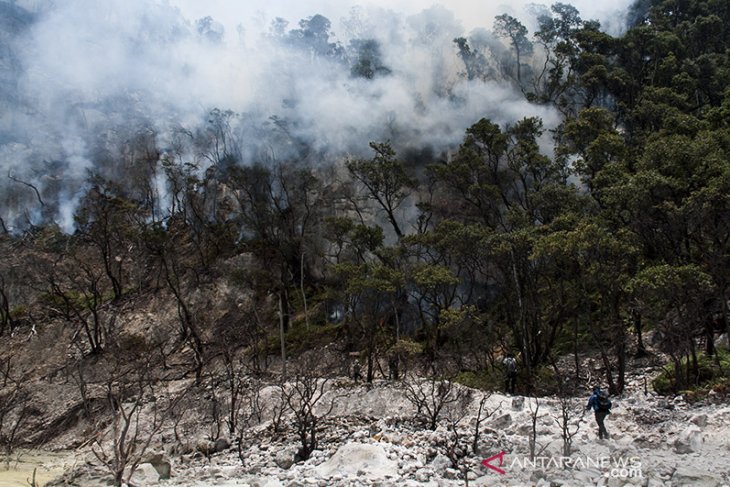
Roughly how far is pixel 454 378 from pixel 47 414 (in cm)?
1980

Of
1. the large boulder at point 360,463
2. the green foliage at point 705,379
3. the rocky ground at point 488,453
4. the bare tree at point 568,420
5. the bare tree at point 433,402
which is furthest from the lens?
the bare tree at point 433,402

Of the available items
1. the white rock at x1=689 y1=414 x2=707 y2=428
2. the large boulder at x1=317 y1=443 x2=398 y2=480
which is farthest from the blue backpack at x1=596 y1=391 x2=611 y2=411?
the large boulder at x1=317 y1=443 x2=398 y2=480

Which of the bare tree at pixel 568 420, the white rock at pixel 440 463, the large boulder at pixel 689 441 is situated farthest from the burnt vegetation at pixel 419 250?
the large boulder at pixel 689 441

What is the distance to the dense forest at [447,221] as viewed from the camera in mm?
20453

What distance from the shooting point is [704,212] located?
18.6 metres

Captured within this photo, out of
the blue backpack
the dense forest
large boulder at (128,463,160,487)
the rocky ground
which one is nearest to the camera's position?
the rocky ground

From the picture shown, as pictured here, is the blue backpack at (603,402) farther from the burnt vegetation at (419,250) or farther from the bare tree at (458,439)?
the bare tree at (458,439)

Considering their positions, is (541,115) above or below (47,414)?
above

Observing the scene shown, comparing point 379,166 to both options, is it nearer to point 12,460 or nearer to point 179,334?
point 179,334

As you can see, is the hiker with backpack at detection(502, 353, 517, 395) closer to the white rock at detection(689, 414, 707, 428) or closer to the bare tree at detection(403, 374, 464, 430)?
the bare tree at detection(403, 374, 464, 430)

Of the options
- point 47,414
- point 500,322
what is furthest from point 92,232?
point 500,322

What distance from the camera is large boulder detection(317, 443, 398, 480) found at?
12.3m

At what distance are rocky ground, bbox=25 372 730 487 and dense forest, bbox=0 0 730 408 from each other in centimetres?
352

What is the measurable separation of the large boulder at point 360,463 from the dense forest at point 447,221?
8671 mm
